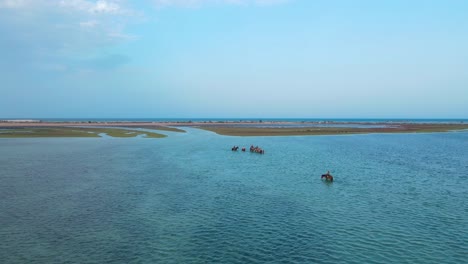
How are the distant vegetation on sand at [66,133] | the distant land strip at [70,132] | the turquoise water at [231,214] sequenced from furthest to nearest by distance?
the distant land strip at [70,132] → the distant vegetation on sand at [66,133] → the turquoise water at [231,214]

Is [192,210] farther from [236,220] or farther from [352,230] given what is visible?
[352,230]

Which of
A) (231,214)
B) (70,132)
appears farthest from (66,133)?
(231,214)

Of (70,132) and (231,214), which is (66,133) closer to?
(70,132)

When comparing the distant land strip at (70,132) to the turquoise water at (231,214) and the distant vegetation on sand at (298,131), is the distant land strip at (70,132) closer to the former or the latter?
the distant vegetation on sand at (298,131)

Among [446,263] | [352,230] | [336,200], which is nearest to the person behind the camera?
[446,263]

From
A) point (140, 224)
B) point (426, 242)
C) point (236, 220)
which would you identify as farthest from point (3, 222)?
point (426, 242)

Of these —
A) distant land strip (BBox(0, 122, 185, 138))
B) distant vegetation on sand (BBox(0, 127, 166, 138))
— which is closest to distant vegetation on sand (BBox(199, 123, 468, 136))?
distant vegetation on sand (BBox(0, 127, 166, 138))

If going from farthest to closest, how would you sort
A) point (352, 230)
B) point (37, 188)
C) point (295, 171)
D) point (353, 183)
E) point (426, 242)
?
point (295, 171) → point (353, 183) → point (37, 188) → point (352, 230) → point (426, 242)

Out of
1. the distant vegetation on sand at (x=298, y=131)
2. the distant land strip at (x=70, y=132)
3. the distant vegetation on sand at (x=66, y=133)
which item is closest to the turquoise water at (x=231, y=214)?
the distant vegetation on sand at (x=66, y=133)

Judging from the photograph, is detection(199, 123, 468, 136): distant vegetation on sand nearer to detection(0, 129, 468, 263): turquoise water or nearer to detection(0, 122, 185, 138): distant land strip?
detection(0, 122, 185, 138): distant land strip
